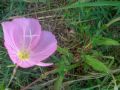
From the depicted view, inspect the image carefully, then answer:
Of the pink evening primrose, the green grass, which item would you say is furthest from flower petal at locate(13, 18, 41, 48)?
the green grass

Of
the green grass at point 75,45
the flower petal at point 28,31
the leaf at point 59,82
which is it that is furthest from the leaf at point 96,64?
the flower petal at point 28,31

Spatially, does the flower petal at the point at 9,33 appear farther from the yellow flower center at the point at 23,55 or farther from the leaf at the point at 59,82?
the leaf at the point at 59,82

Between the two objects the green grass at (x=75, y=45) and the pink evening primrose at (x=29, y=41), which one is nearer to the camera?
the pink evening primrose at (x=29, y=41)

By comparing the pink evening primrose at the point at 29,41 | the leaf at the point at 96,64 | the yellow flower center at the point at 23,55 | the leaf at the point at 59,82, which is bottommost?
the leaf at the point at 59,82

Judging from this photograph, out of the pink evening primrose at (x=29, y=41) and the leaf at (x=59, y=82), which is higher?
the pink evening primrose at (x=29, y=41)

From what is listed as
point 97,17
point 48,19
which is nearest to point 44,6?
point 48,19

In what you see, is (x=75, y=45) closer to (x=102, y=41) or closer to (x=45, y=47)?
(x=102, y=41)

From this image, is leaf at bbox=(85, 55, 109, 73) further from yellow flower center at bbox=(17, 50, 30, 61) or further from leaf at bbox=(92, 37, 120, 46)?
yellow flower center at bbox=(17, 50, 30, 61)

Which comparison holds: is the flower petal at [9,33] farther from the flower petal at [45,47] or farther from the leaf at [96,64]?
the leaf at [96,64]
